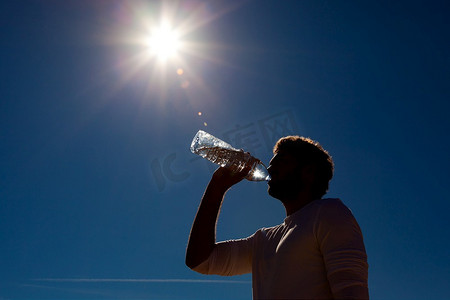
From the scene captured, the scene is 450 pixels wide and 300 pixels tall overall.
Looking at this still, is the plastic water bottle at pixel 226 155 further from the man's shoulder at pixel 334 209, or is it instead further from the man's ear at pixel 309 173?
the man's shoulder at pixel 334 209

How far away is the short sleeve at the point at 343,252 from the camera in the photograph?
167cm

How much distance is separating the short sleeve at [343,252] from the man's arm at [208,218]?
97 cm

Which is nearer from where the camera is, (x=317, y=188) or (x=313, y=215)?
(x=313, y=215)

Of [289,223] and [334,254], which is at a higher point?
[289,223]

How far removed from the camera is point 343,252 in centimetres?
174

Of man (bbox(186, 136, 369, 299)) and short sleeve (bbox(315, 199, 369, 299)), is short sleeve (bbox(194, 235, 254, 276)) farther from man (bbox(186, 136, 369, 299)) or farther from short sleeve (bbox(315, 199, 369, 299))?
short sleeve (bbox(315, 199, 369, 299))

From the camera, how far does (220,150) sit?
3.45m

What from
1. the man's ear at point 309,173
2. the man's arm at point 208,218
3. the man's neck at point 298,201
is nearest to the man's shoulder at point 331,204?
the man's neck at point 298,201

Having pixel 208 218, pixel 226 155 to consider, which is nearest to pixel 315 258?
pixel 208 218

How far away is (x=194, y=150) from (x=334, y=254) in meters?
2.27

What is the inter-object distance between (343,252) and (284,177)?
93cm

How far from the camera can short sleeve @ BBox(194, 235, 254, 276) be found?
8.48 ft

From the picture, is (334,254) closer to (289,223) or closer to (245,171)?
(289,223)

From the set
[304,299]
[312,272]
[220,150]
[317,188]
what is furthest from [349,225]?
[220,150]
